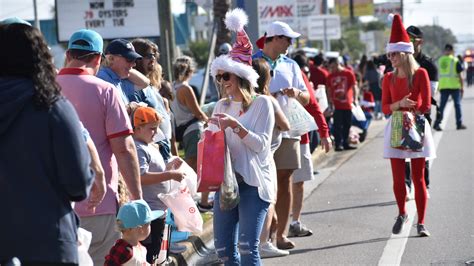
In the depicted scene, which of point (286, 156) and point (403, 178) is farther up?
point (286, 156)

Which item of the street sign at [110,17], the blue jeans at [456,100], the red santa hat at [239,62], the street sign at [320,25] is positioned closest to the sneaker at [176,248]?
the red santa hat at [239,62]

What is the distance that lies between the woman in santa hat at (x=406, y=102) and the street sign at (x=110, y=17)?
36.5 feet

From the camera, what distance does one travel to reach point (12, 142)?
462 cm

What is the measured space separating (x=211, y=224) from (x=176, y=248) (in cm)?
177

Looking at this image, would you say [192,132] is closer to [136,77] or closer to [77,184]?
[136,77]

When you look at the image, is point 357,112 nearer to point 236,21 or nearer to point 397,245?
point 397,245

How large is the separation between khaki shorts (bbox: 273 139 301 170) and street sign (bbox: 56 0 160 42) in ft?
37.6

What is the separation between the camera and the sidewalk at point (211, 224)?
9175mm

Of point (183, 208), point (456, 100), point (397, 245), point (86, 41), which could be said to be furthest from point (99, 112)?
point (456, 100)

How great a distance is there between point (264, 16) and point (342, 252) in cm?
2550

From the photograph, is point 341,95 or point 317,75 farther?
point 341,95

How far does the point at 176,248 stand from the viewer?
8.93 metres

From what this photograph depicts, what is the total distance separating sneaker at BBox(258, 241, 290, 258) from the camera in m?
9.28

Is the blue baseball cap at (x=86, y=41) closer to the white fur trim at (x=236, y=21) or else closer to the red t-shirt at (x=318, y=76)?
the white fur trim at (x=236, y=21)
